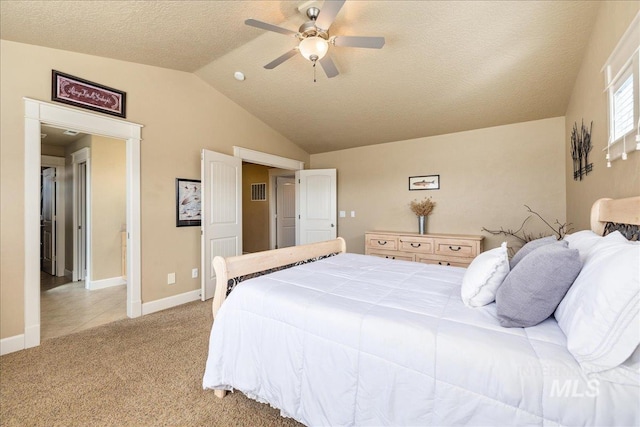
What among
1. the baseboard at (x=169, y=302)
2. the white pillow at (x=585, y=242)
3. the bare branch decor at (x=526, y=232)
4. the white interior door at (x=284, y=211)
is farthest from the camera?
the white interior door at (x=284, y=211)

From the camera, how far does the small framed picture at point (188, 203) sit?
11.1 ft

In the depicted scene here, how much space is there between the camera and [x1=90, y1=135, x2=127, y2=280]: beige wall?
4105 millimetres

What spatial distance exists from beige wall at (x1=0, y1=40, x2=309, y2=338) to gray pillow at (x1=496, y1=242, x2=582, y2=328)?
11.2ft

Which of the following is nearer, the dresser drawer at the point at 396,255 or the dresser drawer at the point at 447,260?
the dresser drawer at the point at 447,260

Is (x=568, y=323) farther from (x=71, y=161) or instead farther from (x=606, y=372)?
(x=71, y=161)

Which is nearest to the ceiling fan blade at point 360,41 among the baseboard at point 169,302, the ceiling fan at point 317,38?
the ceiling fan at point 317,38

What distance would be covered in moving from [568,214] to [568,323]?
3.14 metres

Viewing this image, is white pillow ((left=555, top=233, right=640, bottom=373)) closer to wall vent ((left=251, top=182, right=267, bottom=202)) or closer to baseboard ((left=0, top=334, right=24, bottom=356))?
baseboard ((left=0, top=334, right=24, bottom=356))

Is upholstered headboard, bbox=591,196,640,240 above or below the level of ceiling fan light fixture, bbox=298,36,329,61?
below

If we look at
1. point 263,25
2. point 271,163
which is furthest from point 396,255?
point 263,25

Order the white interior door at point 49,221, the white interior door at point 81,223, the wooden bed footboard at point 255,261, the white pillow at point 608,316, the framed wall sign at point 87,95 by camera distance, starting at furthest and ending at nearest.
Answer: the white interior door at point 49,221 < the white interior door at point 81,223 < the framed wall sign at point 87,95 < the wooden bed footboard at point 255,261 < the white pillow at point 608,316

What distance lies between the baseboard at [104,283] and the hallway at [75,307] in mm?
105

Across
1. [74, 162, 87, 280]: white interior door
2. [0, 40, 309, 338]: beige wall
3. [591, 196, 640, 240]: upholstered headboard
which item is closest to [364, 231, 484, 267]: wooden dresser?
[591, 196, 640, 240]: upholstered headboard

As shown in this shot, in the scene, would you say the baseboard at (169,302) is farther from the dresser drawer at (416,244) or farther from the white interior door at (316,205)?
the dresser drawer at (416,244)
